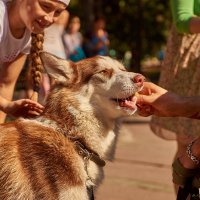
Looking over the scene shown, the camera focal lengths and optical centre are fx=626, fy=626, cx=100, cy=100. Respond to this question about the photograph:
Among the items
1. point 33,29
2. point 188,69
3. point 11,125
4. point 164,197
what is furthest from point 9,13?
point 164,197

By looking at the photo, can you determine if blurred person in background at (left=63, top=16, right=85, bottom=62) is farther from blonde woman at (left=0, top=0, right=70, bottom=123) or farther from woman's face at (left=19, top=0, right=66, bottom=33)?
woman's face at (left=19, top=0, right=66, bottom=33)

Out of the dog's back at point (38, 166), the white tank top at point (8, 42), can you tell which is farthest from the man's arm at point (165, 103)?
the white tank top at point (8, 42)

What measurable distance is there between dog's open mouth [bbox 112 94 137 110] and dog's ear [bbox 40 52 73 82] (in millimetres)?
363

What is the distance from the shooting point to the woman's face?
4316 millimetres

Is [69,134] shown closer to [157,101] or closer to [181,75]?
[157,101]

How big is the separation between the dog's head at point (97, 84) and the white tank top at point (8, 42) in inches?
18.8

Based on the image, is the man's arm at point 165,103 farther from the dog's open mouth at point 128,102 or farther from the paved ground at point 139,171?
the paved ground at point 139,171

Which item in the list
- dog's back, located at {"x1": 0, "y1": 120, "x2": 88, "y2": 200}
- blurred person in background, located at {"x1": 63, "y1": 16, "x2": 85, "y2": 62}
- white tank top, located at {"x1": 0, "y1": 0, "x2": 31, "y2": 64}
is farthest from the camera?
blurred person in background, located at {"x1": 63, "y1": 16, "x2": 85, "y2": 62}

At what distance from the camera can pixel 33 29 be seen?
441cm

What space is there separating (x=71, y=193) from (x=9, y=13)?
1.48 meters

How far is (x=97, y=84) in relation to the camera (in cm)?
423

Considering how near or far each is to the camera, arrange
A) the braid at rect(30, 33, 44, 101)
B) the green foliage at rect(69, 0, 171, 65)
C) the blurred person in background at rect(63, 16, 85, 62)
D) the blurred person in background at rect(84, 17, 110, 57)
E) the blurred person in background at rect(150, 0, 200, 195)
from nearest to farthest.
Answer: the braid at rect(30, 33, 44, 101) → the blurred person in background at rect(150, 0, 200, 195) → the blurred person in background at rect(63, 16, 85, 62) → the blurred person in background at rect(84, 17, 110, 57) → the green foliage at rect(69, 0, 171, 65)

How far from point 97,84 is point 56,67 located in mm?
303

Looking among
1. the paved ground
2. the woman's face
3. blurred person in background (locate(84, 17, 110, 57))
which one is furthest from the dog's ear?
blurred person in background (locate(84, 17, 110, 57))
